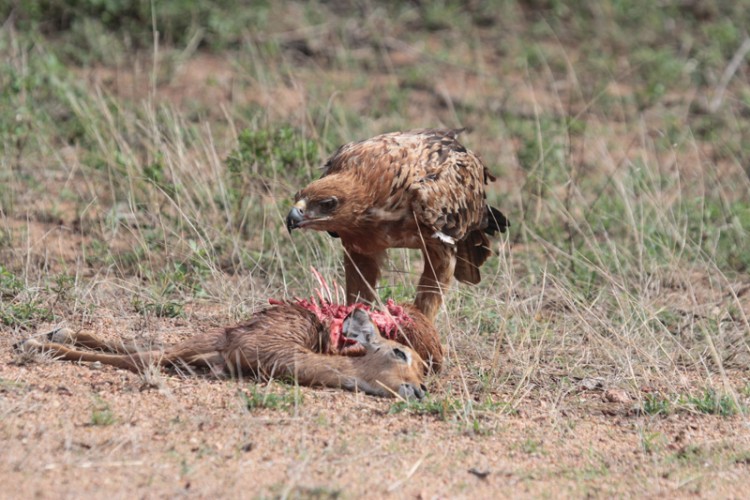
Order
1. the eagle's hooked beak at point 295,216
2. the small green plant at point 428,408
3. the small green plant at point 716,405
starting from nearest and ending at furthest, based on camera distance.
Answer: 1. the small green plant at point 428,408
2. the small green plant at point 716,405
3. the eagle's hooked beak at point 295,216

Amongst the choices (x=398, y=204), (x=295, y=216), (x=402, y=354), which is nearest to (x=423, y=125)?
(x=398, y=204)

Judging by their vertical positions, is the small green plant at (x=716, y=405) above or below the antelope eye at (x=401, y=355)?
below

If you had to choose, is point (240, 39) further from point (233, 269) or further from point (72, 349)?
point (72, 349)

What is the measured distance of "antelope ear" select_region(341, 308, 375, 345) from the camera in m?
4.91

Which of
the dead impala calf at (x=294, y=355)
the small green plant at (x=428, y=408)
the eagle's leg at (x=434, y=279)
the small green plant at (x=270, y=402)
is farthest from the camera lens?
the eagle's leg at (x=434, y=279)

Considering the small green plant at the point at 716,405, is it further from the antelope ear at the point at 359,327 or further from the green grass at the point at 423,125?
the antelope ear at the point at 359,327

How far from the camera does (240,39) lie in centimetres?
1085

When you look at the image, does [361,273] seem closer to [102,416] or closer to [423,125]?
[102,416]

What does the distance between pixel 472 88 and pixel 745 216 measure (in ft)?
12.3

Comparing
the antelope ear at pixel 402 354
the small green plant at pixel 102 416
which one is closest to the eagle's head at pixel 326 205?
the antelope ear at pixel 402 354

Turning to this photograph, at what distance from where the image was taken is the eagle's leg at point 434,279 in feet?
18.9

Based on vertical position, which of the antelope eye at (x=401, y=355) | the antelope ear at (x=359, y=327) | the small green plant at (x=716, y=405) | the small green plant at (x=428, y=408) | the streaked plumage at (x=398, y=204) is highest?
the streaked plumage at (x=398, y=204)

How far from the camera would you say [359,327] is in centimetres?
495

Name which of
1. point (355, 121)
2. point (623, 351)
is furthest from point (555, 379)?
point (355, 121)
